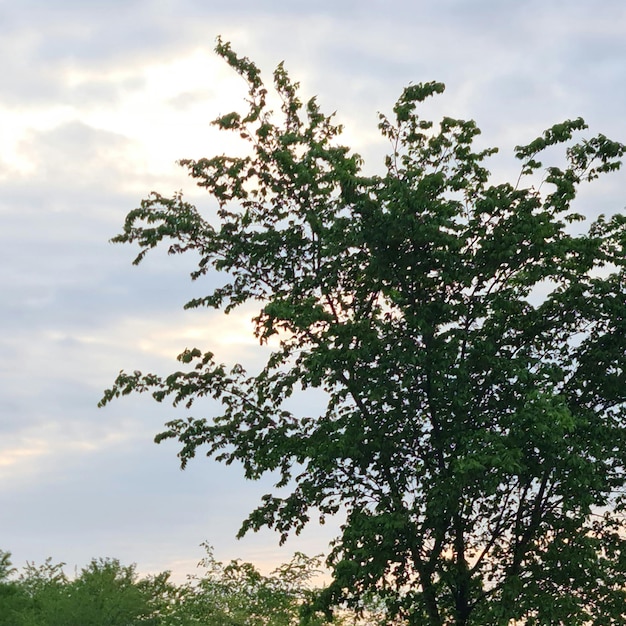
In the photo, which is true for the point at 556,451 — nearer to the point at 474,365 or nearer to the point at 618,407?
the point at 474,365

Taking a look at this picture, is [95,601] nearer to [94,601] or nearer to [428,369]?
[94,601]

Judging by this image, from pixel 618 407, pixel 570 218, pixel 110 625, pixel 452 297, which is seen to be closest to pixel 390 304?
pixel 452 297

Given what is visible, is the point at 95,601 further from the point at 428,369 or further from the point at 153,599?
the point at 428,369

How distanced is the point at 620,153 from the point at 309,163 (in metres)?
7.89

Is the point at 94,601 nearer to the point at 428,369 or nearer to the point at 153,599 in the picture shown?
the point at 153,599

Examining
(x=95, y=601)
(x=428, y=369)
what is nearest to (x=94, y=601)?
(x=95, y=601)

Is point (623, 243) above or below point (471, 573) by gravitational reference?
above

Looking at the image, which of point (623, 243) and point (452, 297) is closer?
point (452, 297)

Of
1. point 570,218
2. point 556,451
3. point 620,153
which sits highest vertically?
point 620,153

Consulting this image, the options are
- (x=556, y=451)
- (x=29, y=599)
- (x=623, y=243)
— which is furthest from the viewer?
(x=29, y=599)

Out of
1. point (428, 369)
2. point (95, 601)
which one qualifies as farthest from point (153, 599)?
point (428, 369)

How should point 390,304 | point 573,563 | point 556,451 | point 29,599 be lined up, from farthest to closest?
point 29,599 → point 390,304 → point 573,563 → point 556,451

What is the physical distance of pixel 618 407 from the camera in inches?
902

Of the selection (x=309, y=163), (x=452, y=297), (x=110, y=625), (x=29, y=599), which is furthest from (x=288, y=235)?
(x=29, y=599)
